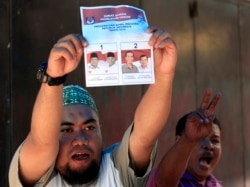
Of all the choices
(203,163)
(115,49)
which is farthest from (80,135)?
(203,163)

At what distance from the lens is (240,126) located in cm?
681

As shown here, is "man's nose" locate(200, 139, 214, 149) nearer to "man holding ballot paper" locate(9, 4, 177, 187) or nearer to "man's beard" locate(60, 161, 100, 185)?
"man holding ballot paper" locate(9, 4, 177, 187)

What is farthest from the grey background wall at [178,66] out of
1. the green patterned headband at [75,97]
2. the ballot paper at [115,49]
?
the ballot paper at [115,49]

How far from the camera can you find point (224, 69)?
6.60 meters

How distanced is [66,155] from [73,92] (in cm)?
36

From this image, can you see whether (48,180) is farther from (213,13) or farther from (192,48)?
(213,13)

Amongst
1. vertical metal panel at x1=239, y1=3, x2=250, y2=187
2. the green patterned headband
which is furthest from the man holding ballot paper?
vertical metal panel at x1=239, y1=3, x2=250, y2=187

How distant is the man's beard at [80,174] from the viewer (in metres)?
2.66

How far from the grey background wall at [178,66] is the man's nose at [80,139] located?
178 cm

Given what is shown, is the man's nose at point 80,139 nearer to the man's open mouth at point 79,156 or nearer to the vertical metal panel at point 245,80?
the man's open mouth at point 79,156

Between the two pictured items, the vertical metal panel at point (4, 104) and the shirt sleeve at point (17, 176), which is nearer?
the shirt sleeve at point (17, 176)

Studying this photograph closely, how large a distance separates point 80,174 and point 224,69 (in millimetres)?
4208

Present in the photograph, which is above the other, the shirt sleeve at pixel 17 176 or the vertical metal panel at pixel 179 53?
the vertical metal panel at pixel 179 53

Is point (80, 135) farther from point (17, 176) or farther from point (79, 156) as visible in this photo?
point (17, 176)
